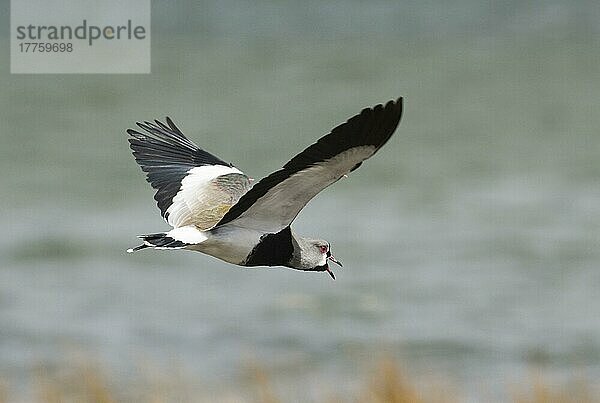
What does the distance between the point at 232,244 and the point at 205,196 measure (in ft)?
3.13

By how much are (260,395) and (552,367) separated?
7.58m

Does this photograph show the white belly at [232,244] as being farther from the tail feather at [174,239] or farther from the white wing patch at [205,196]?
the white wing patch at [205,196]

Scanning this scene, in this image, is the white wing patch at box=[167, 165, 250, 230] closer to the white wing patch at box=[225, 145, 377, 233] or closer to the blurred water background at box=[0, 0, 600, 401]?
the white wing patch at box=[225, 145, 377, 233]

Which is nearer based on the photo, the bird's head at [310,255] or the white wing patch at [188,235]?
the white wing patch at [188,235]

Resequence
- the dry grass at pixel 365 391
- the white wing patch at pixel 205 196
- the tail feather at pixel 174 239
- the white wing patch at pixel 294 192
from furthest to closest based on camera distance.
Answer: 1. the white wing patch at pixel 205 196
2. the dry grass at pixel 365 391
3. the tail feather at pixel 174 239
4. the white wing patch at pixel 294 192

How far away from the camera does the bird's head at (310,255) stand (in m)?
7.14

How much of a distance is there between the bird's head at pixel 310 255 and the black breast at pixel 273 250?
11 centimetres

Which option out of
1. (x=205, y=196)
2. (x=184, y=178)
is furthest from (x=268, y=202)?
(x=184, y=178)

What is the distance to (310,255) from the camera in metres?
7.20

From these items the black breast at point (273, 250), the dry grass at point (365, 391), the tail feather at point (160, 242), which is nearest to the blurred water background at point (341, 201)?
the dry grass at point (365, 391)

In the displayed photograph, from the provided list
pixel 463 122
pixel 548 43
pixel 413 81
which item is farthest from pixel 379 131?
pixel 548 43

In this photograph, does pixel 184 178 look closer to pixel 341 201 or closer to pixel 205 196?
pixel 205 196

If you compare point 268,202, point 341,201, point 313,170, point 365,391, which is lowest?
point 365,391

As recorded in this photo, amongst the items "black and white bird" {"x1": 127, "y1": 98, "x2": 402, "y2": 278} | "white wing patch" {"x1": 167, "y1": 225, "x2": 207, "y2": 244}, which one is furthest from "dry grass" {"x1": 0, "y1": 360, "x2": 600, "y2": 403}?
"white wing patch" {"x1": 167, "y1": 225, "x2": 207, "y2": 244}
